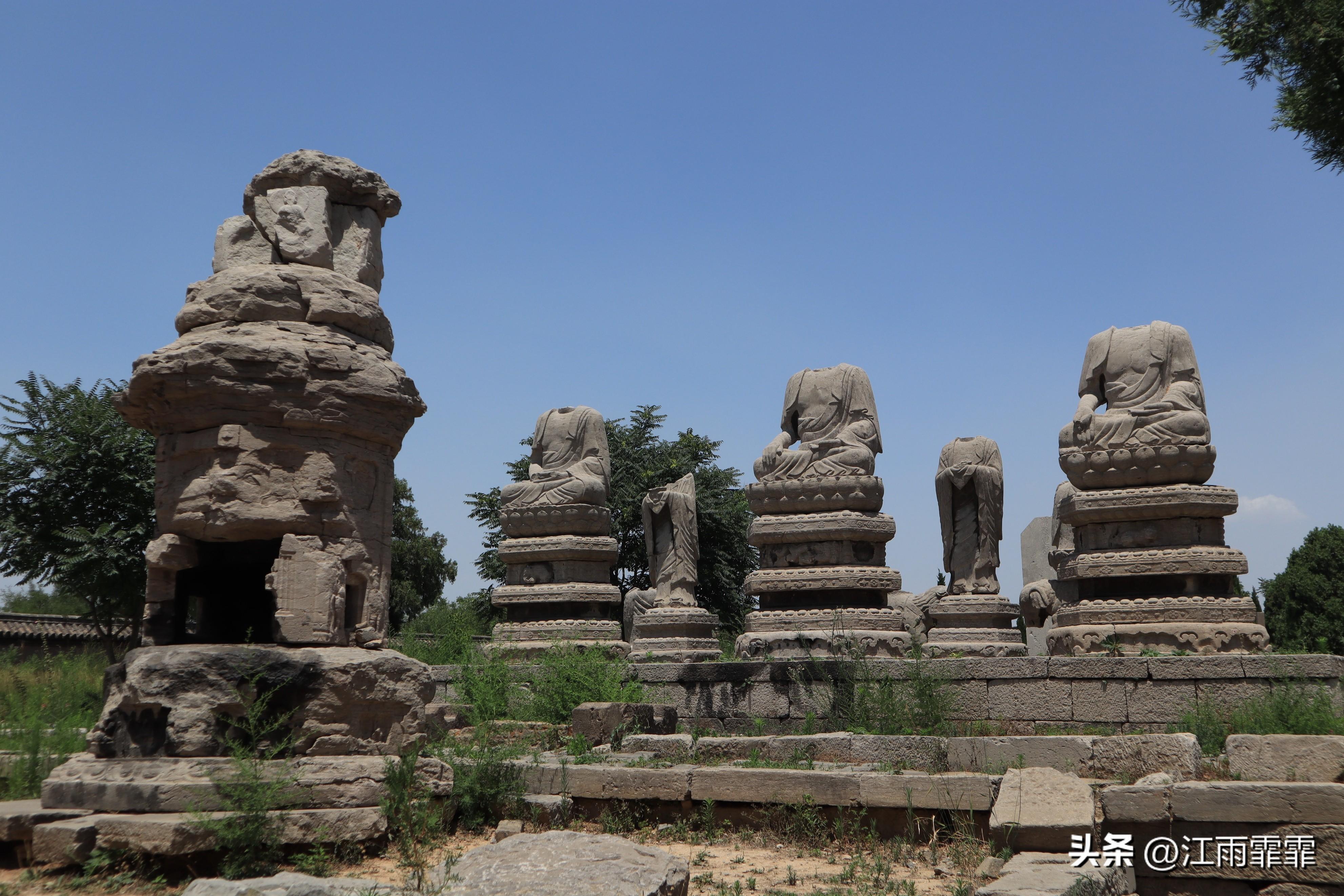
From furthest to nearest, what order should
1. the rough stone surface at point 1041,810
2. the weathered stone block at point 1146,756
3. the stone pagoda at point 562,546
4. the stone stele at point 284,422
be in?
the stone pagoda at point 562,546 < the weathered stone block at point 1146,756 < the stone stele at point 284,422 < the rough stone surface at point 1041,810

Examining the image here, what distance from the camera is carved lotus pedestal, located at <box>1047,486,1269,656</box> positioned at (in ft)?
29.8

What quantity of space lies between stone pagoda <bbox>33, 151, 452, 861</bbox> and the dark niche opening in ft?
0.11

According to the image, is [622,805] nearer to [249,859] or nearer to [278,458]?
[249,859]

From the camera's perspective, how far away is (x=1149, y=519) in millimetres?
9578

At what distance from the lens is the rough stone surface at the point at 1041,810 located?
5168 millimetres

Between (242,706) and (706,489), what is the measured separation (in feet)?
64.3

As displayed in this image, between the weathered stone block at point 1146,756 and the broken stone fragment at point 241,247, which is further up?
the broken stone fragment at point 241,247

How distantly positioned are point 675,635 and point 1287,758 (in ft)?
23.6

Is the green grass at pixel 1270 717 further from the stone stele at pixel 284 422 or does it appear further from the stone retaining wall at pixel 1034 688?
the stone stele at pixel 284 422

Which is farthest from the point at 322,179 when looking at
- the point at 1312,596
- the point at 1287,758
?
the point at 1312,596

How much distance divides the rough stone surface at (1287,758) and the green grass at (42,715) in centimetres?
709

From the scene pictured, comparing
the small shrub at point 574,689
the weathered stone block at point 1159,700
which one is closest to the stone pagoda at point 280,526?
the small shrub at point 574,689

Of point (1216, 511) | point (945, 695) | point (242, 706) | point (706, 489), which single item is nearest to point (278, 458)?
point (242, 706)

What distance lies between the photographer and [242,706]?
5566mm
